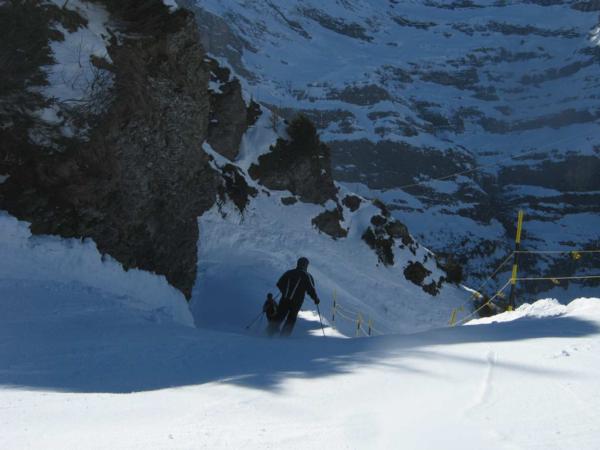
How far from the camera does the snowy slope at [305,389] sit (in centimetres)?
311

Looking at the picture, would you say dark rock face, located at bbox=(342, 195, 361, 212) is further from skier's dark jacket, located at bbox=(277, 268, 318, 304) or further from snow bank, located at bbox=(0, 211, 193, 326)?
skier's dark jacket, located at bbox=(277, 268, 318, 304)

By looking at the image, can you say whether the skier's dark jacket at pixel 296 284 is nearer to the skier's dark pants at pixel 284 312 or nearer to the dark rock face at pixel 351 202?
the skier's dark pants at pixel 284 312

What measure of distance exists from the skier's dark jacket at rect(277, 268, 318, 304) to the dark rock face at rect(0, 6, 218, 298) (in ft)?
13.3

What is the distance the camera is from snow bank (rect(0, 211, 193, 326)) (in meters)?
9.91

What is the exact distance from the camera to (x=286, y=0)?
150 metres

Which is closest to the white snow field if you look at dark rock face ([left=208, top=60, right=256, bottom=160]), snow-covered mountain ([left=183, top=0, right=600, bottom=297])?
dark rock face ([left=208, top=60, right=256, bottom=160])

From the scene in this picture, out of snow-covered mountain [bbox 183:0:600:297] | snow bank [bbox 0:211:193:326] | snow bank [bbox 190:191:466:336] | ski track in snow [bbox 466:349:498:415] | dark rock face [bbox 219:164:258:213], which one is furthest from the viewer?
snow-covered mountain [bbox 183:0:600:297]

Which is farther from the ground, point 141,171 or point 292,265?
point 141,171

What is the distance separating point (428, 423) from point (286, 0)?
158 metres

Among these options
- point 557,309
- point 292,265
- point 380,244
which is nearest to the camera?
point 557,309

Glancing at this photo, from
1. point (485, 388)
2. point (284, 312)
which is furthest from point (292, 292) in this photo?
point (485, 388)

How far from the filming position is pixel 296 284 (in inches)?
433

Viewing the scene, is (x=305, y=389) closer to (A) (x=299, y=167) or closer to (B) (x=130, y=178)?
(B) (x=130, y=178)

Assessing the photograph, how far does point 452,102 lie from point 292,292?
139 m
